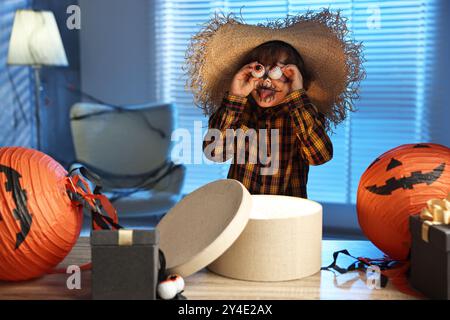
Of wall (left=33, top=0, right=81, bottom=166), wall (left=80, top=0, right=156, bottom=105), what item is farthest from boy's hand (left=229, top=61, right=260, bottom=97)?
wall (left=33, top=0, right=81, bottom=166)

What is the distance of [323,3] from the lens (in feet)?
11.7

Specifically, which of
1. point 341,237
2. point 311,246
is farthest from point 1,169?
point 341,237

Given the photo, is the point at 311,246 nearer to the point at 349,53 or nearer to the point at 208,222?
the point at 208,222

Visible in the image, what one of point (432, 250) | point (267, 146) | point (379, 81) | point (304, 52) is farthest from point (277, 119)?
point (379, 81)

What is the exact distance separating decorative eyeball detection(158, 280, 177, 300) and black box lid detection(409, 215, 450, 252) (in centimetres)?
42

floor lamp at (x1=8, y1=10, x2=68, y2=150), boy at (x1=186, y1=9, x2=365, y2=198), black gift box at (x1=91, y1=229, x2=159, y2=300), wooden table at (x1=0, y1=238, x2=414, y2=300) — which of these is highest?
floor lamp at (x1=8, y1=10, x2=68, y2=150)

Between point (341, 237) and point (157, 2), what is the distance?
6.44 ft

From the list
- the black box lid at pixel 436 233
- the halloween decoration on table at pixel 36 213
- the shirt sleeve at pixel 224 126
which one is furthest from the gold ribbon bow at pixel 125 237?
the shirt sleeve at pixel 224 126

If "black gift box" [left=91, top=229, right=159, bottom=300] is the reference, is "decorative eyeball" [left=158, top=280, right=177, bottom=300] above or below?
below

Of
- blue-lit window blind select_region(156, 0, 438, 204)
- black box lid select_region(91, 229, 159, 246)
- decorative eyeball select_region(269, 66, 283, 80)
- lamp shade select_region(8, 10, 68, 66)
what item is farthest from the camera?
blue-lit window blind select_region(156, 0, 438, 204)

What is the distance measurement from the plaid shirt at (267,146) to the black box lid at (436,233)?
41cm

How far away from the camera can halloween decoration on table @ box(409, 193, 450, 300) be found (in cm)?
88

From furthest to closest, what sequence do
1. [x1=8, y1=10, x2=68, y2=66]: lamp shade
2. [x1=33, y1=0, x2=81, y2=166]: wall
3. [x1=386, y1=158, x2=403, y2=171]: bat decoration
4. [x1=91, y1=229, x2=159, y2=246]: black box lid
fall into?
[x1=33, y1=0, x2=81, y2=166]: wall
[x1=8, y1=10, x2=68, y2=66]: lamp shade
[x1=386, y1=158, x2=403, y2=171]: bat decoration
[x1=91, y1=229, x2=159, y2=246]: black box lid

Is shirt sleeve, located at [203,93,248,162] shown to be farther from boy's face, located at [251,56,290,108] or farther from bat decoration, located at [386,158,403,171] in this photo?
bat decoration, located at [386,158,403,171]
